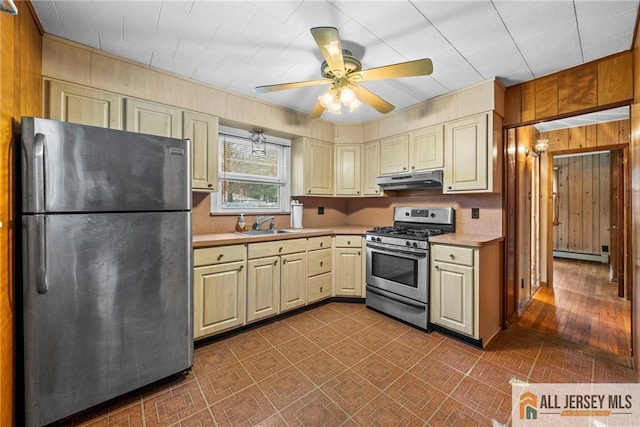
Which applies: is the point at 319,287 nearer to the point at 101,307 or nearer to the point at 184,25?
the point at 101,307

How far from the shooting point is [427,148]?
297 centimetres

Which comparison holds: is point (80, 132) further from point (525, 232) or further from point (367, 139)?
point (525, 232)

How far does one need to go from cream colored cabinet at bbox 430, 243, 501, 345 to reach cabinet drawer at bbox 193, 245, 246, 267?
1858mm

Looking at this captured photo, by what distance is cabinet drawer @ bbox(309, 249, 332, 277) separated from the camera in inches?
121

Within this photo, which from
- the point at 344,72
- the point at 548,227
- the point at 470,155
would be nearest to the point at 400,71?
the point at 344,72

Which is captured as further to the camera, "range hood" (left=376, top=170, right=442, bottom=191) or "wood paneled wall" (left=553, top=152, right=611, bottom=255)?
"wood paneled wall" (left=553, top=152, right=611, bottom=255)

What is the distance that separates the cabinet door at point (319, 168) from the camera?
3.46 meters

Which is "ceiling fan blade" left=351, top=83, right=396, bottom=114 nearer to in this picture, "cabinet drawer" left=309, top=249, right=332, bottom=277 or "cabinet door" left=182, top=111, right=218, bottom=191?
"cabinet door" left=182, top=111, right=218, bottom=191

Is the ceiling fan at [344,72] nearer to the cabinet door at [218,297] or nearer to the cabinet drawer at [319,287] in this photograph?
the cabinet door at [218,297]

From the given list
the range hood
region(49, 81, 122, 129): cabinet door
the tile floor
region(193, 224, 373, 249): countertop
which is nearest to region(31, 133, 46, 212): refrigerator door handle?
region(49, 81, 122, 129): cabinet door

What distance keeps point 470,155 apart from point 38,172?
10.5ft

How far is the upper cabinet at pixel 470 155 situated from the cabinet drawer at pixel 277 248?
1674 mm

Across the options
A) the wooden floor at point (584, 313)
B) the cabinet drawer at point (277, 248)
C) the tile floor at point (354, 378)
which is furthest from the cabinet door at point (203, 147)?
the wooden floor at point (584, 313)

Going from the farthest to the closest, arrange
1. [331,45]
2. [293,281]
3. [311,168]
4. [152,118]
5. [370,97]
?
1. [311,168]
2. [293,281]
3. [152,118]
4. [370,97]
5. [331,45]
